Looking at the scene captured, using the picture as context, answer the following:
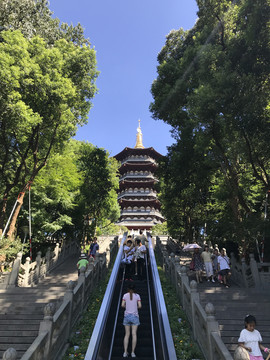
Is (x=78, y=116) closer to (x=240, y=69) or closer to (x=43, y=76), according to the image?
(x=43, y=76)

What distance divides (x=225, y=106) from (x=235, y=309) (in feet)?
24.3

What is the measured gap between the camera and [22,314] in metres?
6.50

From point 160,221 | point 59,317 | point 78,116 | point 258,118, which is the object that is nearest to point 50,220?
point 78,116

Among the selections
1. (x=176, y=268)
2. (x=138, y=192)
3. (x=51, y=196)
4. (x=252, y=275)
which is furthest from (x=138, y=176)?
(x=252, y=275)

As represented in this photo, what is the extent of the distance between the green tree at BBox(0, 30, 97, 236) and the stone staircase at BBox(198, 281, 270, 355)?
957 cm

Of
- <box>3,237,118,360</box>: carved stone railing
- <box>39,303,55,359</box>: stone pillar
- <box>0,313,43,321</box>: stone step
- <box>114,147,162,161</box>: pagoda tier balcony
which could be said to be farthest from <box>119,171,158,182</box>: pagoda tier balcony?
<box>39,303,55,359</box>: stone pillar

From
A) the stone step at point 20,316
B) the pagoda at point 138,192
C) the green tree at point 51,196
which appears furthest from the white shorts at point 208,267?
the pagoda at point 138,192

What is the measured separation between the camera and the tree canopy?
921 cm

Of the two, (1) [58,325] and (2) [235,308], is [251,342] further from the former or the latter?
(1) [58,325]

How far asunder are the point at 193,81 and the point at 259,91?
15.7 feet

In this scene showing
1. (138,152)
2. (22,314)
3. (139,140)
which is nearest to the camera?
(22,314)

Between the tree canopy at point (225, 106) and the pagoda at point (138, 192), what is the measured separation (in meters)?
24.6

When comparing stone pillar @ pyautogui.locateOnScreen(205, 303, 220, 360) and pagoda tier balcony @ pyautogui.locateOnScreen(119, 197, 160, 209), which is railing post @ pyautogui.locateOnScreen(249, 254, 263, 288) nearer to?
stone pillar @ pyautogui.locateOnScreen(205, 303, 220, 360)

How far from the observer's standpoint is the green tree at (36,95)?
1043 cm
